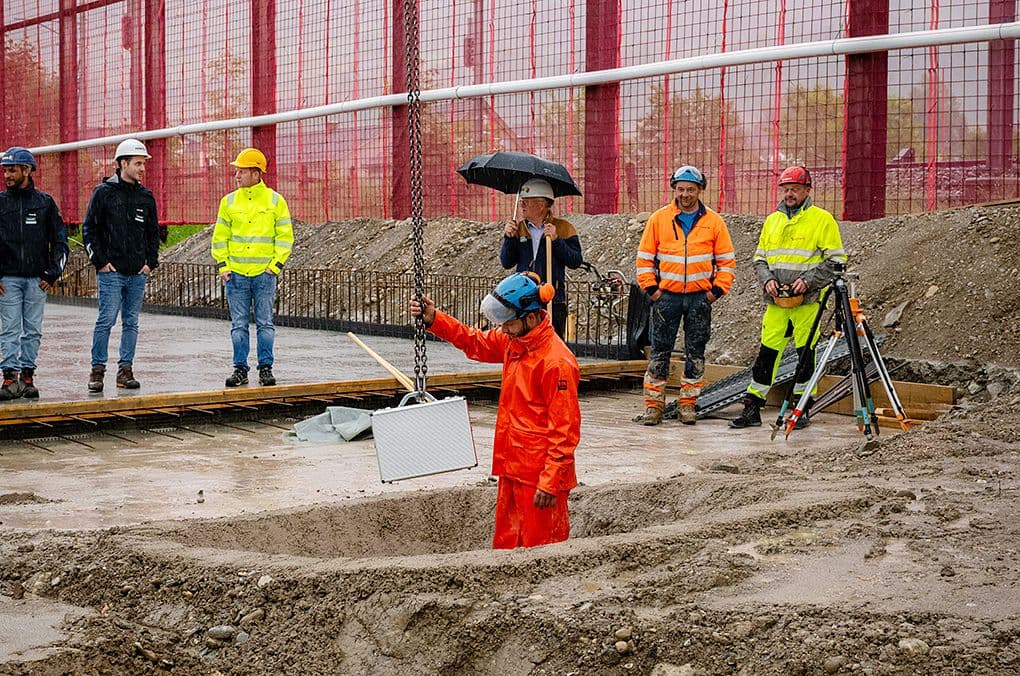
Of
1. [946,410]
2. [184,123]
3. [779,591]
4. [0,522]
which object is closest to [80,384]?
[0,522]

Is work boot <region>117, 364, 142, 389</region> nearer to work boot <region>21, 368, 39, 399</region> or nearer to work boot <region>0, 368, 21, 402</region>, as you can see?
work boot <region>21, 368, 39, 399</region>

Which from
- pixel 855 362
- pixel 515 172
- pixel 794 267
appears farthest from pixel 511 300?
pixel 794 267

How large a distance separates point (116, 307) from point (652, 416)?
451 centimetres

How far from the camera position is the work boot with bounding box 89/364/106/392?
10617mm

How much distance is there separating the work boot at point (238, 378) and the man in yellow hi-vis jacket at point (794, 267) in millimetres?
4280

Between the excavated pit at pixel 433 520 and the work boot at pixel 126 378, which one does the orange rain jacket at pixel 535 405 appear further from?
the work boot at pixel 126 378

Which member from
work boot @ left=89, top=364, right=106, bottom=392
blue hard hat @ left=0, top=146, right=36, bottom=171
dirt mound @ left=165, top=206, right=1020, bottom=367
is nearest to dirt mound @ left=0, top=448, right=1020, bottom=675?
work boot @ left=89, top=364, right=106, bottom=392

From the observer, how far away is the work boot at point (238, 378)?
1105 cm

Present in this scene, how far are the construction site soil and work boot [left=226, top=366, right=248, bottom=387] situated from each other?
148 inches

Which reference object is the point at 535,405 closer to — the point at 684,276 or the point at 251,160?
the point at 684,276

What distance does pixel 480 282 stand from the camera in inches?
731

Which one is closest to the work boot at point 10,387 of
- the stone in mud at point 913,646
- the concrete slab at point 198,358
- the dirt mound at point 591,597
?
the concrete slab at point 198,358

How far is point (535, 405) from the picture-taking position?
6.04 meters

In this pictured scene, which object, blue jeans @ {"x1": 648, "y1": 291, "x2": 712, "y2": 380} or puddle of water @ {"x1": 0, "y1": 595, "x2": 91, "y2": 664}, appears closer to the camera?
puddle of water @ {"x1": 0, "y1": 595, "x2": 91, "y2": 664}
